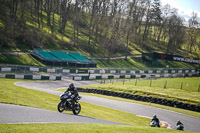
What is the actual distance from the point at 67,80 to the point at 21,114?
32.7 meters

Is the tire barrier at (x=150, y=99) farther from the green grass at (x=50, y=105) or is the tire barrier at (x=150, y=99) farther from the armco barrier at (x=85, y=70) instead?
the armco barrier at (x=85, y=70)

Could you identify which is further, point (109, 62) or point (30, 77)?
point (109, 62)

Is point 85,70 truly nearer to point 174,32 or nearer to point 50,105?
point 50,105

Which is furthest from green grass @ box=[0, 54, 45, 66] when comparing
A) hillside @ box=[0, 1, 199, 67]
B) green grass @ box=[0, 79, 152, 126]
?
green grass @ box=[0, 79, 152, 126]

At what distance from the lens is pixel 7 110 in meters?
13.1

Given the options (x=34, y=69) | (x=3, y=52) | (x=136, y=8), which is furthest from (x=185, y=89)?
(x=136, y=8)

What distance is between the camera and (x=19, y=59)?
48719 millimetres

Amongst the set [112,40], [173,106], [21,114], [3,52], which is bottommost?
[173,106]

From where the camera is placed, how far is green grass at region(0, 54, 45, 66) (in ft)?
150

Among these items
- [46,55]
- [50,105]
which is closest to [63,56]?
[46,55]

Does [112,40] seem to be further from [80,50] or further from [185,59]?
[185,59]

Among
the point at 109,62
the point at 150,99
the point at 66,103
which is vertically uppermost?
the point at 109,62

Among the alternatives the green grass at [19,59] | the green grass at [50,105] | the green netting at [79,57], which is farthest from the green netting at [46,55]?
the green grass at [50,105]

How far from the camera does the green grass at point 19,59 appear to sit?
150ft
